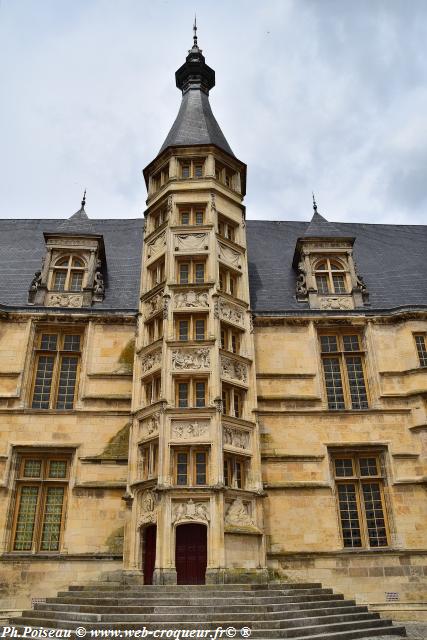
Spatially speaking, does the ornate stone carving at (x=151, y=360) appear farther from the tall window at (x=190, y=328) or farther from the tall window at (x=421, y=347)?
the tall window at (x=421, y=347)

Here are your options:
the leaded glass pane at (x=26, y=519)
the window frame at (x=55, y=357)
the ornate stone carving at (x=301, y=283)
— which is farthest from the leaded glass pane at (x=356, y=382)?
the leaded glass pane at (x=26, y=519)

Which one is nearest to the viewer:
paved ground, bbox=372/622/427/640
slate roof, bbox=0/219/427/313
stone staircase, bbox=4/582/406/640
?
stone staircase, bbox=4/582/406/640

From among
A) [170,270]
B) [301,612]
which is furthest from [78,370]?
[301,612]

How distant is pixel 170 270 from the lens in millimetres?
18203

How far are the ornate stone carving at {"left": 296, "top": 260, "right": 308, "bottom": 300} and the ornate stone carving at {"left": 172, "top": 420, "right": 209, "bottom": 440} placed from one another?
735 centimetres

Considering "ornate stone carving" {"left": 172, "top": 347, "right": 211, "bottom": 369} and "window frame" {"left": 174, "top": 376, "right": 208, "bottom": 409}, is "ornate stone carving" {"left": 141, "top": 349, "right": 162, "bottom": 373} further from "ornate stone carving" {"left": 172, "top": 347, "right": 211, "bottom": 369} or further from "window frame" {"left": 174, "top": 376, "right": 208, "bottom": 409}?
"window frame" {"left": 174, "top": 376, "right": 208, "bottom": 409}

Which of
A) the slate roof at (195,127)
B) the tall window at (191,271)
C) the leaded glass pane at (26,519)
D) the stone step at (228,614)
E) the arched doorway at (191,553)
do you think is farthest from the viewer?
the slate roof at (195,127)

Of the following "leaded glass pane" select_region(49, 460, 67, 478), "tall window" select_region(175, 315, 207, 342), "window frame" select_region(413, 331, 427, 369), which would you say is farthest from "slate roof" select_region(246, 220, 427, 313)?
"leaded glass pane" select_region(49, 460, 67, 478)

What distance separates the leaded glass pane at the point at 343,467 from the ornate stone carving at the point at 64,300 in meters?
10.8

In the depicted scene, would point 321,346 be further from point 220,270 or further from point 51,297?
point 51,297

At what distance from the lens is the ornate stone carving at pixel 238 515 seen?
14373 millimetres

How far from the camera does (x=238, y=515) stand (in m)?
14.6

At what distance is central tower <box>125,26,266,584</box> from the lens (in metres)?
14.1

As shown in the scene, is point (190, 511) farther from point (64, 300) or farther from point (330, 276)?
point (330, 276)
